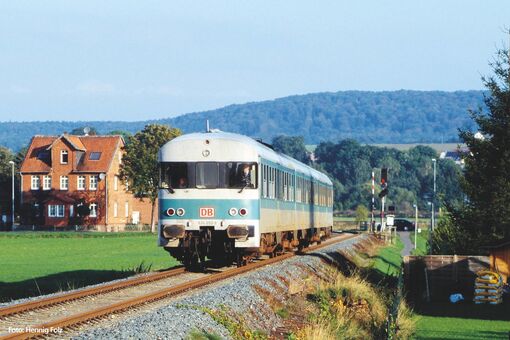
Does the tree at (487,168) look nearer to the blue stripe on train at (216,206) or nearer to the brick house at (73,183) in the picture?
the blue stripe on train at (216,206)

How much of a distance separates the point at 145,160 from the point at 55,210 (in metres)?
13.2

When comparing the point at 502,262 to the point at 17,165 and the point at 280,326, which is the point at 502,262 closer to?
the point at 280,326

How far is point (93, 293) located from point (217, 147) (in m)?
6.68

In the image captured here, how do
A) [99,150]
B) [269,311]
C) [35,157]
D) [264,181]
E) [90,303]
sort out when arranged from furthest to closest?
[35,157] < [99,150] < [264,181] < [269,311] < [90,303]

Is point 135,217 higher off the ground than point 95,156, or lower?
lower

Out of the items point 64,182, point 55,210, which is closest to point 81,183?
point 64,182

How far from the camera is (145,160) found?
87750 mm

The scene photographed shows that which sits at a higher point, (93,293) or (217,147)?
(217,147)

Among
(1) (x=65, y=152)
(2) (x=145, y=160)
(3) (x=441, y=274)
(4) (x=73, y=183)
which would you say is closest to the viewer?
(3) (x=441, y=274)

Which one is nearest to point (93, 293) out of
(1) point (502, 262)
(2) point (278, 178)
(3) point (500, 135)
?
(2) point (278, 178)

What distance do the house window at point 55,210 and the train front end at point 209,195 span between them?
237 feet

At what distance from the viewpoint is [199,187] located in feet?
81.3

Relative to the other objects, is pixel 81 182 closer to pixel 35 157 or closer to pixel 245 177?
pixel 35 157

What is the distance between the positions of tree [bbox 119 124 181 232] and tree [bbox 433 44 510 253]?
51.3m
